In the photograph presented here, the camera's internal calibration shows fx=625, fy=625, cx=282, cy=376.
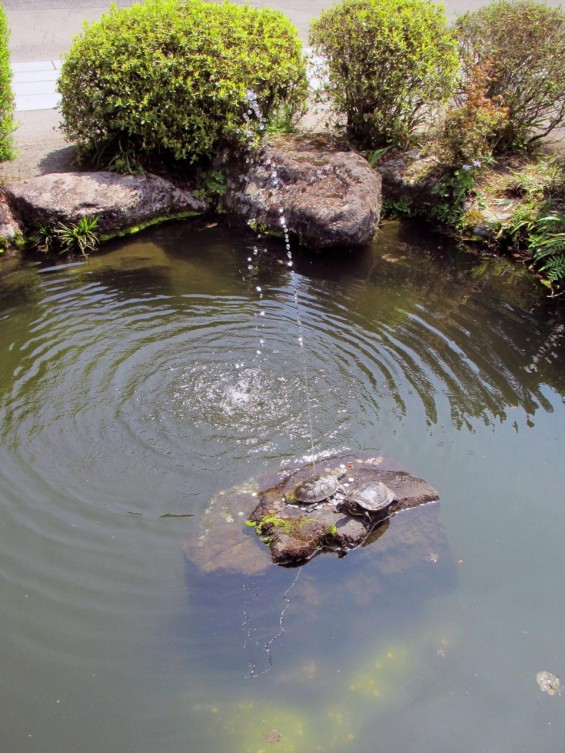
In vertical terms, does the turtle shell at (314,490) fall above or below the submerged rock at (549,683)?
above

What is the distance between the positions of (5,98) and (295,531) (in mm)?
8439

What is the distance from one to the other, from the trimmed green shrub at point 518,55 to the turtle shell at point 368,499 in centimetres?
715

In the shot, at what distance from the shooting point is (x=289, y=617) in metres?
4.63

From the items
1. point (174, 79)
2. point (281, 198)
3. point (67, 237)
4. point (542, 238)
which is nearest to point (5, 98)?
point (67, 237)

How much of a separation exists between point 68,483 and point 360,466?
264 cm

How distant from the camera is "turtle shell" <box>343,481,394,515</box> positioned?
16.8ft

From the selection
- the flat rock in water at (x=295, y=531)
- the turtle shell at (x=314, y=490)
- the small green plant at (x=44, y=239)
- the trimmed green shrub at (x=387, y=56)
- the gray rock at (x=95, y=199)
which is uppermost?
the trimmed green shrub at (x=387, y=56)

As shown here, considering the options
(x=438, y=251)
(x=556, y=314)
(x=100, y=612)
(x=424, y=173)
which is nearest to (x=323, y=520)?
(x=100, y=612)

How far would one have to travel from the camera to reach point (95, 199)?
29.9 ft

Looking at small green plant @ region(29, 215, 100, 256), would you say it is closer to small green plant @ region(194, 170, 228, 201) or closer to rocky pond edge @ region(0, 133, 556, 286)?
rocky pond edge @ region(0, 133, 556, 286)

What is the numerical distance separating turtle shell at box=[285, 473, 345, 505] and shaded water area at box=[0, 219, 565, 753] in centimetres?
44

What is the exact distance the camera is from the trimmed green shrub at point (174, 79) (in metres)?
8.91

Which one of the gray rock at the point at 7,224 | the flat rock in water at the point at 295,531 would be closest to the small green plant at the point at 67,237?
the gray rock at the point at 7,224

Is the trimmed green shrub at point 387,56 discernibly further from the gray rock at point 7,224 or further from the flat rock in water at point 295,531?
the flat rock in water at point 295,531
